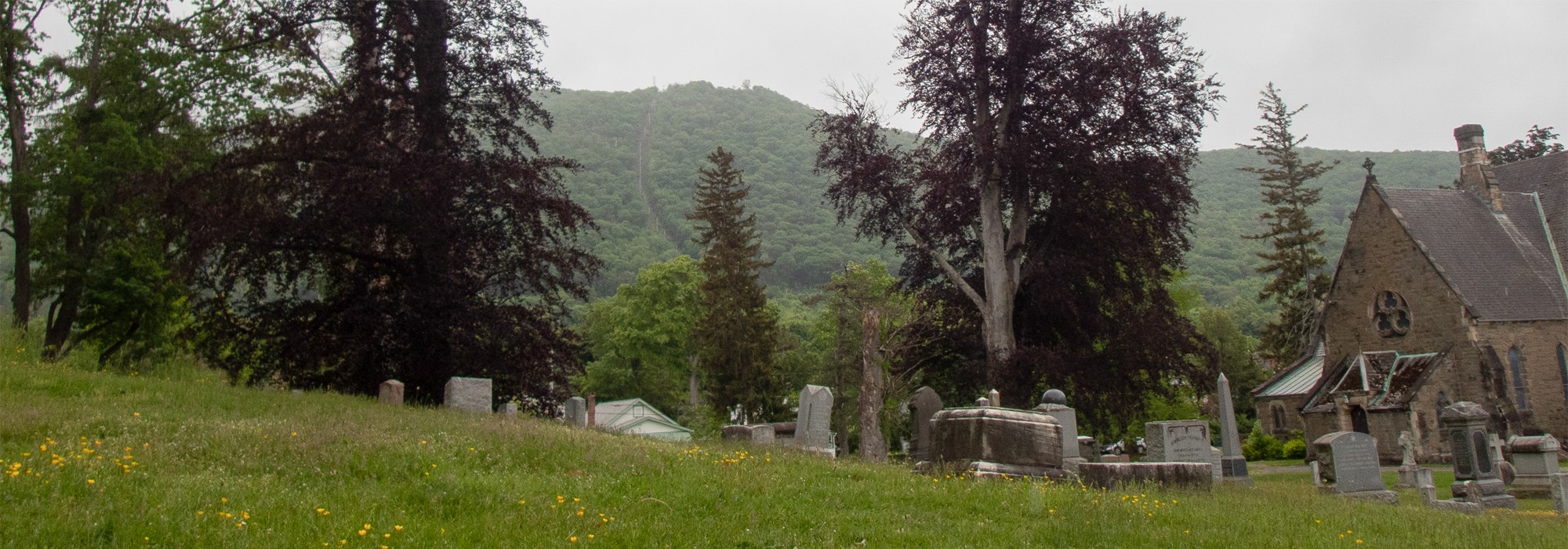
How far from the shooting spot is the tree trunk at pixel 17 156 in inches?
913

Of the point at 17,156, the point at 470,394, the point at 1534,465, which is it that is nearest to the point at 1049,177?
the point at 1534,465

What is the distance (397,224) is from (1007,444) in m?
12.2

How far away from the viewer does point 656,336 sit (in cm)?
5747

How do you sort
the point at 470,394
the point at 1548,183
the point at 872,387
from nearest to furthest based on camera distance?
the point at 470,394
the point at 872,387
the point at 1548,183

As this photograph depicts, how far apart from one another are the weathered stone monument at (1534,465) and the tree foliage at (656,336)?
39.9 meters

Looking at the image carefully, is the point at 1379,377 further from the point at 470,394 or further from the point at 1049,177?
the point at 470,394

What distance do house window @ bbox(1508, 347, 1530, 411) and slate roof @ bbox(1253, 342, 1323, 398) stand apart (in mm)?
6142

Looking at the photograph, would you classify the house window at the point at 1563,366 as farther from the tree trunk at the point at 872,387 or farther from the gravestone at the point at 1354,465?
the tree trunk at the point at 872,387

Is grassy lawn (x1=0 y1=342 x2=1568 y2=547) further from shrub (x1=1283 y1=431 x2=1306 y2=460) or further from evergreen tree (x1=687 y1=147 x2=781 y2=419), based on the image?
evergreen tree (x1=687 y1=147 x2=781 y2=419)

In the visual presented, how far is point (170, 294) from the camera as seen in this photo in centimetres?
2531

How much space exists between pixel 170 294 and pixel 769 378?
2714cm

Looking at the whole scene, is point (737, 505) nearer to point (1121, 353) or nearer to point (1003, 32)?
point (1121, 353)

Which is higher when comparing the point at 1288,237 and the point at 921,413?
the point at 1288,237

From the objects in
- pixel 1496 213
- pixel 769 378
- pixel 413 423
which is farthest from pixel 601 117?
pixel 413 423
